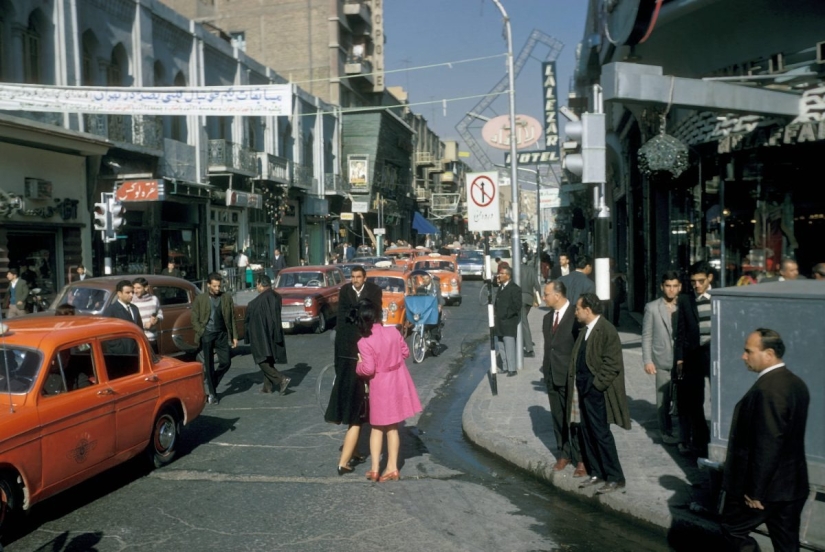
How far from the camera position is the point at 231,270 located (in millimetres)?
30078

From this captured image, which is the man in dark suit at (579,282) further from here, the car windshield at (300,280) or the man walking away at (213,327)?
the car windshield at (300,280)

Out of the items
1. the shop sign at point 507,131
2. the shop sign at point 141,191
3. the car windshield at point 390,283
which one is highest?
the shop sign at point 507,131

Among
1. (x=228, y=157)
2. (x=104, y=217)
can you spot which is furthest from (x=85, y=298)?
(x=228, y=157)

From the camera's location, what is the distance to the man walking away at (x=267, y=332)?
11.0m

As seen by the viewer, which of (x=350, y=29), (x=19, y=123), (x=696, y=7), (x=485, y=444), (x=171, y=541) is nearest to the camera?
(x=171, y=541)

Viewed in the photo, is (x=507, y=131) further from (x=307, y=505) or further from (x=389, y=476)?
(x=307, y=505)

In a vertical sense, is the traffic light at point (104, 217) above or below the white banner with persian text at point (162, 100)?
below

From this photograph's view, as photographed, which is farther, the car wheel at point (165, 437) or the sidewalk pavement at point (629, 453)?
the car wheel at point (165, 437)

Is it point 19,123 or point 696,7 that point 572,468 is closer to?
point 696,7

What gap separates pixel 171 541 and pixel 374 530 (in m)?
1.47

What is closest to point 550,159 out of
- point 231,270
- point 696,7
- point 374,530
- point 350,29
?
point 696,7

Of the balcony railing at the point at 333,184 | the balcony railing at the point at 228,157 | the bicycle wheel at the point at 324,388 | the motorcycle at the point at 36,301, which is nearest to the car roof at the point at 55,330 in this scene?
the bicycle wheel at the point at 324,388

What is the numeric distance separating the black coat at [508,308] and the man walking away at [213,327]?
4.01 metres

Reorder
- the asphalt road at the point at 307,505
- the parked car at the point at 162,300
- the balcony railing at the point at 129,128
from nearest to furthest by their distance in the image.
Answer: the asphalt road at the point at 307,505
the parked car at the point at 162,300
the balcony railing at the point at 129,128
